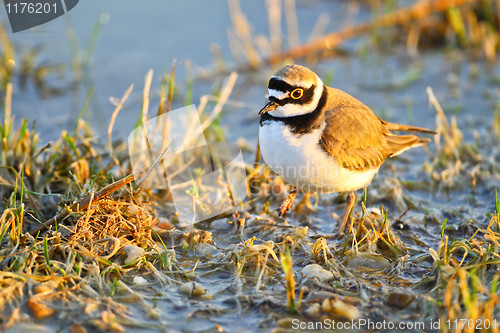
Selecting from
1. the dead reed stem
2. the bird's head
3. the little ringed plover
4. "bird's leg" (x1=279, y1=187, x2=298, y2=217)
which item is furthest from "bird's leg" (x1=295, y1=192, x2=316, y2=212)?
the dead reed stem

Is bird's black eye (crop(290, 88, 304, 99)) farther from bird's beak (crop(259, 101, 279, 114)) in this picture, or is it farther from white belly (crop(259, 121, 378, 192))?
white belly (crop(259, 121, 378, 192))

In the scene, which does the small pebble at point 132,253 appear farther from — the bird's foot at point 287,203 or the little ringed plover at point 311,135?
the bird's foot at point 287,203

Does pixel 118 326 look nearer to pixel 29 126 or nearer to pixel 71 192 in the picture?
pixel 71 192

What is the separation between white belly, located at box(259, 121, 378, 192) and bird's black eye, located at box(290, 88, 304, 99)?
0.83 feet

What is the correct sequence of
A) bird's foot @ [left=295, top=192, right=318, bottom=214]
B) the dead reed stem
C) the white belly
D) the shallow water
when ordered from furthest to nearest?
the dead reed stem
bird's foot @ [left=295, top=192, right=318, bottom=214]
the white belly
the shallow water

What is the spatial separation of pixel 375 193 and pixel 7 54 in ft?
17.2

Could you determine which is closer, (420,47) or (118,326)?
(118,326)

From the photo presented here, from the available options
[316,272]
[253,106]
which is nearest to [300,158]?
[316,272]

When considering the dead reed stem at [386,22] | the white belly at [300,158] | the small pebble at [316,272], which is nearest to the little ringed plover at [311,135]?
the white belly at [300,158]

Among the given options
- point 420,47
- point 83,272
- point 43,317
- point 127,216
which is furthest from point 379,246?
point 420,47

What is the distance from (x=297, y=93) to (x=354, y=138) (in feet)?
2.19

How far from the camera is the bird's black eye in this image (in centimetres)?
469

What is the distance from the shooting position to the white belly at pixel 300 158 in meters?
4.58

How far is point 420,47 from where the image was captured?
9477 mm
